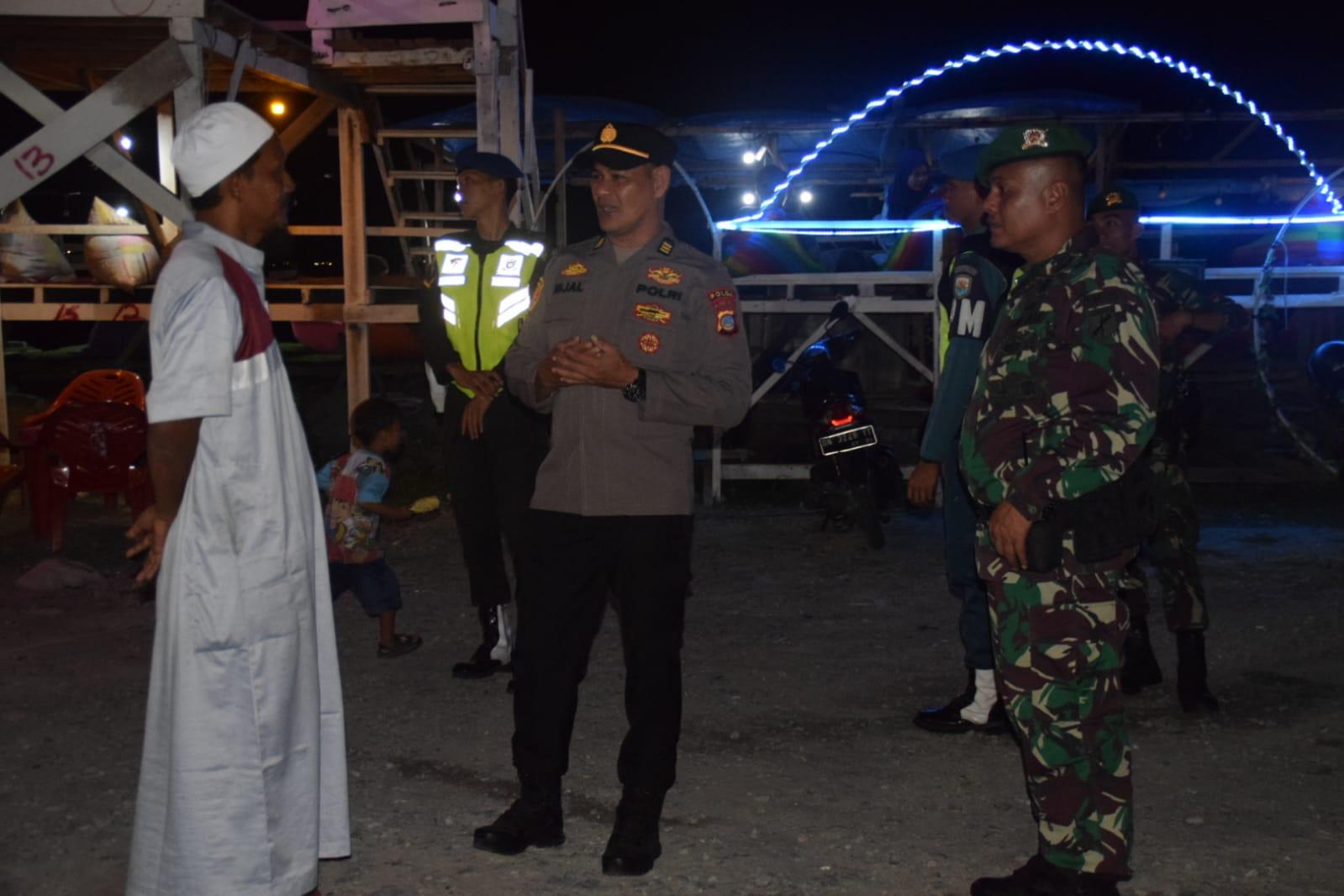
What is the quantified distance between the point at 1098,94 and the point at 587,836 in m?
13.2

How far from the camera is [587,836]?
3.93 meters

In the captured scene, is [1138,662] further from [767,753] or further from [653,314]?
[653,314]

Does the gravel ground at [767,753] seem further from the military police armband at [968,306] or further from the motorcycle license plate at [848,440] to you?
the military police armband at [968,306]

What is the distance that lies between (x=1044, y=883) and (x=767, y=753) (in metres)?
1.42

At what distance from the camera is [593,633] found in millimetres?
3873

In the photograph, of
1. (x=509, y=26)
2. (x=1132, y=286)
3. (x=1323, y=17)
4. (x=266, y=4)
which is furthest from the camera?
(x=266, y=4)

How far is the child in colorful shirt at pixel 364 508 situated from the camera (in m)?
5.55

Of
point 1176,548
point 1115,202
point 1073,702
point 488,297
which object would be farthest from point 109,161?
point 1073,702

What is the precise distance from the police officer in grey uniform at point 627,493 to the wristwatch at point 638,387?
0.04ft

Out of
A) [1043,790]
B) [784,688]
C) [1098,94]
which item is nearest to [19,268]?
[784,688]

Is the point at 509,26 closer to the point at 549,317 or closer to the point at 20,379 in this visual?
the point at 549,317

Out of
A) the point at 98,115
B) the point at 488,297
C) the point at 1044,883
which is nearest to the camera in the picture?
the point at 1044,883

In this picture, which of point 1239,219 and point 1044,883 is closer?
point 1044,883

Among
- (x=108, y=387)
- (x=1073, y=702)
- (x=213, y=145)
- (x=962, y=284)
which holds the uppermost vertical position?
(x=213, y=145)
